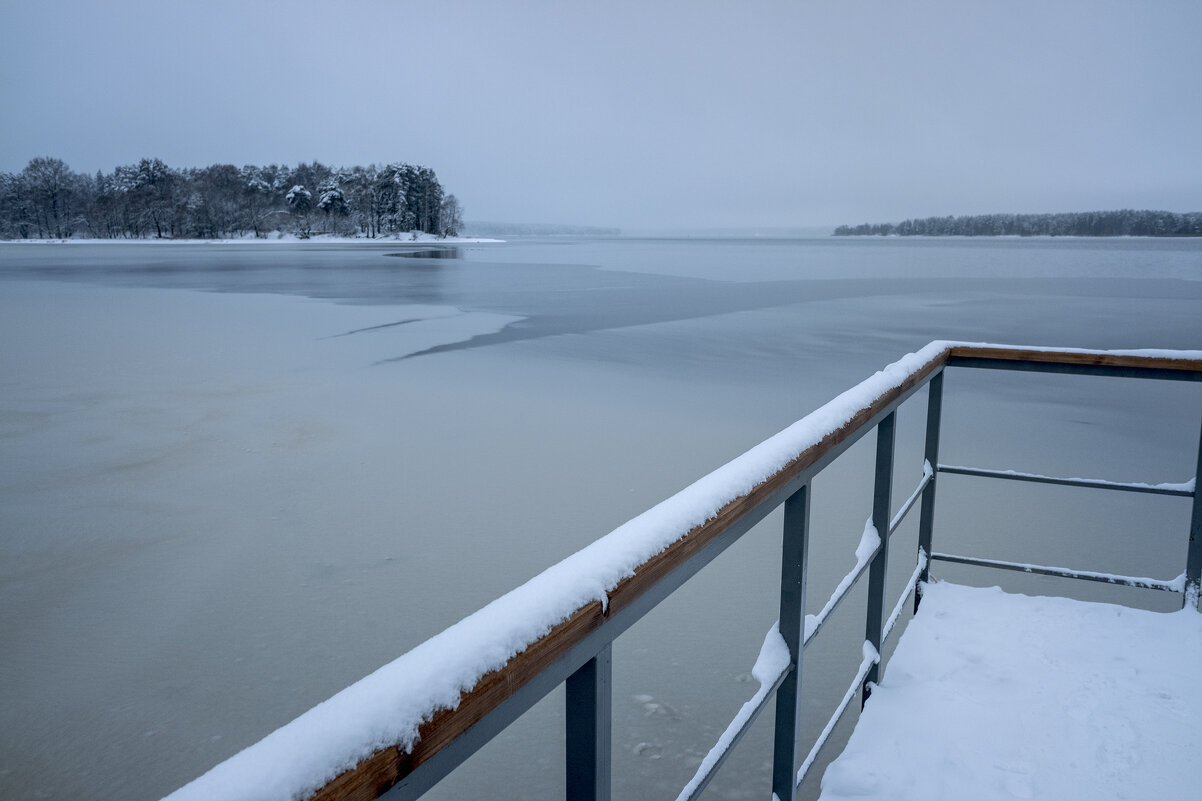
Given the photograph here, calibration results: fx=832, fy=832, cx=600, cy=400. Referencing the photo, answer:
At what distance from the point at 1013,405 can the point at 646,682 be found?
5.80 meters

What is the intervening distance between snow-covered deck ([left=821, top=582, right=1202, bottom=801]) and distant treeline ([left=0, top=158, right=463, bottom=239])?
77.7m

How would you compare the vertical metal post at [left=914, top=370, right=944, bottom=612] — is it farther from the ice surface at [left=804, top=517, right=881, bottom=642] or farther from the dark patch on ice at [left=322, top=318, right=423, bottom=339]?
the dark patch on ice at [left=322, top=318, right=423, bottom=339]

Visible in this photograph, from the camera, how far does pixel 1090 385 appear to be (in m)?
8.56

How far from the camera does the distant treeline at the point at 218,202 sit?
229ft

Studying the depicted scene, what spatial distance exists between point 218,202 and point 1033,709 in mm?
79220

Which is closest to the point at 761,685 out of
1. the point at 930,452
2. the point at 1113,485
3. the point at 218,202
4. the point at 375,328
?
the point at 930,452

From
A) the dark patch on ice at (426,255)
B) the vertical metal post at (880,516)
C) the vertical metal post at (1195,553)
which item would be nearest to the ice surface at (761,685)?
the vertical metal post at (880,516)

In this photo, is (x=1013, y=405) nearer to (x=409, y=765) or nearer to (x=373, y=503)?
(x=373, y=503)

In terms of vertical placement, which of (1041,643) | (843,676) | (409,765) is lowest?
(843,676)

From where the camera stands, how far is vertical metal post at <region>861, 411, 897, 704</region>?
1735 mm

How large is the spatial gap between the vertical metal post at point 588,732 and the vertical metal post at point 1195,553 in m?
2.27

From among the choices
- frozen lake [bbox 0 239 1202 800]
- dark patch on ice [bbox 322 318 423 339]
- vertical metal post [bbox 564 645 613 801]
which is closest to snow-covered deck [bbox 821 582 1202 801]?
frozen lake [bbox 0 239 1202 800]

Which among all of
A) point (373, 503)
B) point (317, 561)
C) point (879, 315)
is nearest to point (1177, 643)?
point (317, 561)

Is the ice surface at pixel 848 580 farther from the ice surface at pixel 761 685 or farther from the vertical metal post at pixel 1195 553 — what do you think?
the vertical metal post at pixel 1195 553
